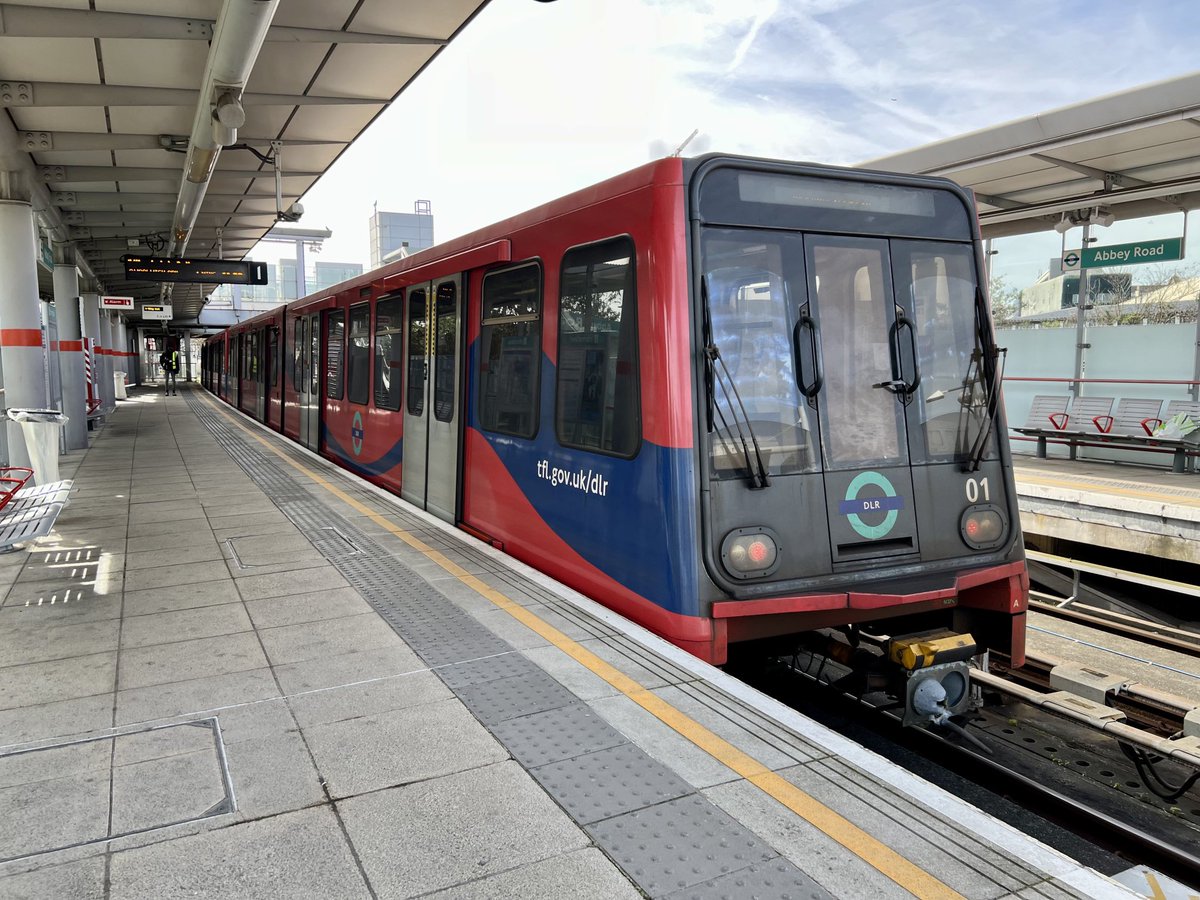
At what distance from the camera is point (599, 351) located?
4.76m

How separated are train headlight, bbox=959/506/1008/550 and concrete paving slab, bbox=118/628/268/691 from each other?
12.2 ft

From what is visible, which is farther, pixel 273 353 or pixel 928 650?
pixel 273 353

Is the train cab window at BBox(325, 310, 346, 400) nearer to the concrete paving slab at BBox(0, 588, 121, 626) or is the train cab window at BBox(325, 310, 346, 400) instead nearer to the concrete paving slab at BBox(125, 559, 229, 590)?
the concrete paving slab at BBox(125, 559, 229, 590)

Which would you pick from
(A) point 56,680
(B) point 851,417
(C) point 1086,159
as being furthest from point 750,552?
(C) point 1086,159

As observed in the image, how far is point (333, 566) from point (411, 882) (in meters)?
3.92

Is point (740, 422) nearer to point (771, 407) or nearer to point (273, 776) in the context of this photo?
point (771, 407)

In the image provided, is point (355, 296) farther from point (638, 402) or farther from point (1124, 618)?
point (1124, 618)

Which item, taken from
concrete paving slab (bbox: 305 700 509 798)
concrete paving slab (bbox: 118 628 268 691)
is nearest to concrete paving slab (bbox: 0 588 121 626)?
concrete paving slab (bbox: 118 628 268 691)

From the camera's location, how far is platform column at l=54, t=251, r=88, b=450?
579 inches

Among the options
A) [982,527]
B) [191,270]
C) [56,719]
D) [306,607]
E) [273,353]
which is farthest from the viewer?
[273,353]

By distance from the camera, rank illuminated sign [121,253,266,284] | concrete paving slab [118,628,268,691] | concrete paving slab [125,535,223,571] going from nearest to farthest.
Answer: concrete paving slab [118,628,268,691] → concrete paving slab [125,535,223,571] → illuminated sign [121,253,266,284]

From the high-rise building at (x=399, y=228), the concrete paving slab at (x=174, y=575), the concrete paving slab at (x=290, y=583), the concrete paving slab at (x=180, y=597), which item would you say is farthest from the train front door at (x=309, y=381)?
the high-rise building at (x=399, y=228)

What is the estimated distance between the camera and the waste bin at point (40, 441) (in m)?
9.30

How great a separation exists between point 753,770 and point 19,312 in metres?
11.9
